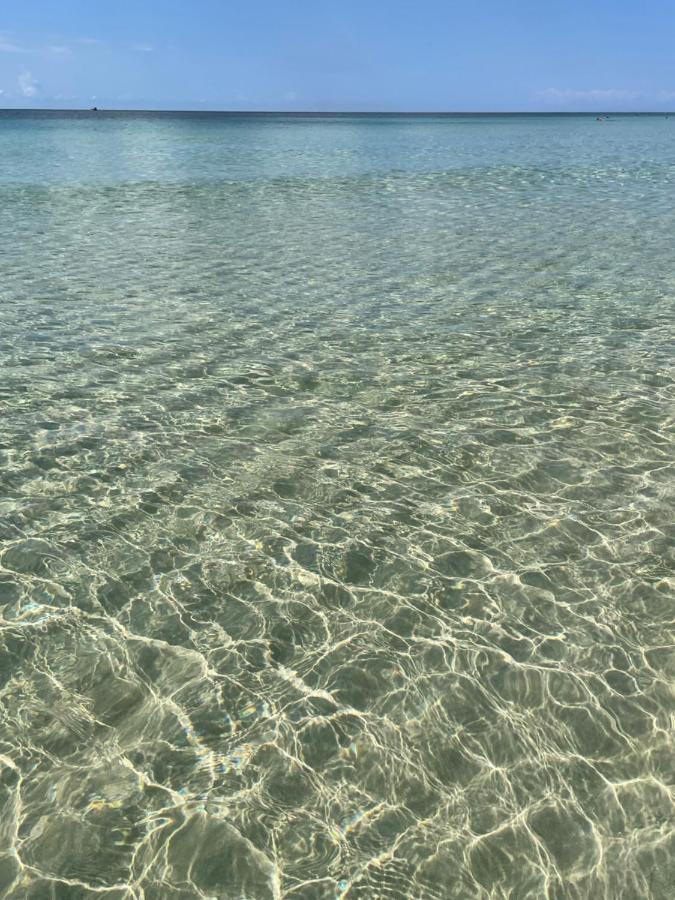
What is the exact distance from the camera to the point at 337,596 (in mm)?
5352

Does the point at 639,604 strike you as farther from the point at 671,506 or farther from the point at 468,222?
the point at 468,222

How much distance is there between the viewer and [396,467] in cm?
720

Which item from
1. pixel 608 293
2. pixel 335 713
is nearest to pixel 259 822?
pixel 335 713

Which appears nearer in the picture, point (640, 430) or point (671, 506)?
point (671, 506)

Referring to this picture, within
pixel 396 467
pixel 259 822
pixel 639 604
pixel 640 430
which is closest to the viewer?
pixel 259 822

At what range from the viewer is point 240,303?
12.8 m

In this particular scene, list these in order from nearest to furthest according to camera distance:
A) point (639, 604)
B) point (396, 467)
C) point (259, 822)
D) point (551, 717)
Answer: point (259, 822)
point (551, 717)
point (639, 604)
point (396, 467)

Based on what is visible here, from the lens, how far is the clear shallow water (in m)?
3.59

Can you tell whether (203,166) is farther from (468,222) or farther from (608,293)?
(608,293)

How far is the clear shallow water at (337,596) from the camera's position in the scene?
3586 mm

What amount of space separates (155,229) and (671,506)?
56.5ft

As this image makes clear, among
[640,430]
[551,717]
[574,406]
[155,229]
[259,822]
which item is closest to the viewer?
[259,822]

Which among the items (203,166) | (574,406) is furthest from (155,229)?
(203,166)

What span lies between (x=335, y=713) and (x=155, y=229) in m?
18.2
